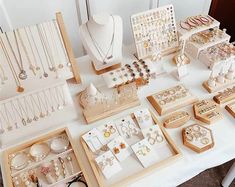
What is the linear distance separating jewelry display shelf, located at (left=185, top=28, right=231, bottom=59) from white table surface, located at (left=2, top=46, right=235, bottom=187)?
0.05 metres

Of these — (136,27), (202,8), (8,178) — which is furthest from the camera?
(202,8)

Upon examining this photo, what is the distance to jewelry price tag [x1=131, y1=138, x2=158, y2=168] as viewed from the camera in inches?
37.0

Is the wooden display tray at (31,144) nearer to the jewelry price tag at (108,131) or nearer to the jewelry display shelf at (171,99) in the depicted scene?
the jewelry price tag at (108,131)

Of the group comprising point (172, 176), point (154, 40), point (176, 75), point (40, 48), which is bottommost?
point (172, 176)

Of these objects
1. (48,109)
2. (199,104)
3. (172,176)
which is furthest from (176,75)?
(48,109)

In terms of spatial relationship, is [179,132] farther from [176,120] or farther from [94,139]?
[94,139]

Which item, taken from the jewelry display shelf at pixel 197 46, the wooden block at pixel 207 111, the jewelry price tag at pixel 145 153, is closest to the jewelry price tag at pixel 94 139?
the jewelry price tag at pixel 145 153

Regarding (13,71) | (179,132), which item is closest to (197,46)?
(179,132)

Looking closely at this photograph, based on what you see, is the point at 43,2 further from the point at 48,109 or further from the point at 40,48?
the point at 48,109

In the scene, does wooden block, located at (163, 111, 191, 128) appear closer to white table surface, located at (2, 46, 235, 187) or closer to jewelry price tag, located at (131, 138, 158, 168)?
white table surface, located at (2, 46, 235, 187)

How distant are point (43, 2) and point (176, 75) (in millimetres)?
739

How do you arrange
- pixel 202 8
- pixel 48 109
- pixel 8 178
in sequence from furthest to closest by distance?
pixel 202 8 → pixel 48 109 → pixel 8 178

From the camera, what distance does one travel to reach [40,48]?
1035mm

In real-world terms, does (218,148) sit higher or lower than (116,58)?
lower
